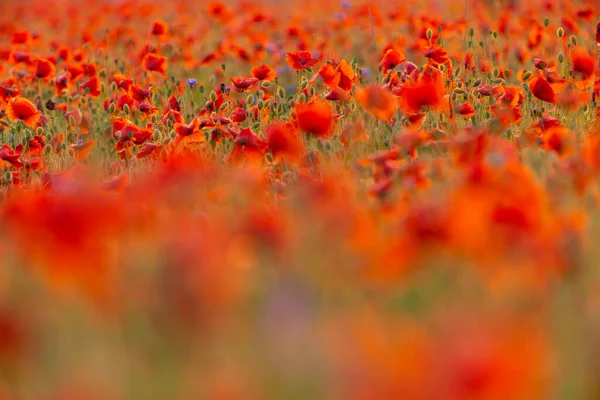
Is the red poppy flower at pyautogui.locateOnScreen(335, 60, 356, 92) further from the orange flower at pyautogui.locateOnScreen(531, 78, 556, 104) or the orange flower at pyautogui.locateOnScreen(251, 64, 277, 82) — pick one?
the orange flower at pyautogui.locateOnScreen(251, 64, 277, 82)

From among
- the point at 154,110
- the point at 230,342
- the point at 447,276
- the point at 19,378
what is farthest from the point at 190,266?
the point at 154,110

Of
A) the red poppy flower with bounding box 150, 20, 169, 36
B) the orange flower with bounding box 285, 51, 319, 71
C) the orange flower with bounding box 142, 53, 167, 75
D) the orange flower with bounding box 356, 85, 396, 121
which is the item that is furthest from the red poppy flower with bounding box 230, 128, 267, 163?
the red poppy flower with bounding box 150, 20, 169, 36

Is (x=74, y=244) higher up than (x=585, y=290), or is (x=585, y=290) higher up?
(x=74, y=244)

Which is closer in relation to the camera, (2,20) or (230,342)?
(230,342)

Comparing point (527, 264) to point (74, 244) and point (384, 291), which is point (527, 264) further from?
point (74, 244)

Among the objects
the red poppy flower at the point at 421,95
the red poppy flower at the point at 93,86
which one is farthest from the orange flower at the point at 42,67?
the red poppy flower at the point at 421,95
